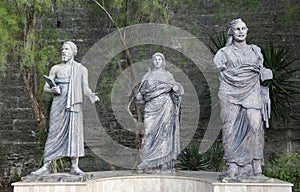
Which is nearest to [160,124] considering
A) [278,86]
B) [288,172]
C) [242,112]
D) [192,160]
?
[242,112]

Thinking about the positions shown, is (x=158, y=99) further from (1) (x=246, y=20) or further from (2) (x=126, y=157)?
Result: (1) (x=246, y=20)

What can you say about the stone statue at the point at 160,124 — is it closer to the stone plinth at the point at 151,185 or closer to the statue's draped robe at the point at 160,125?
the statue's draped robe at the point at 160,125

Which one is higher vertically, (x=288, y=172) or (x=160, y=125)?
(x=160, y=125)

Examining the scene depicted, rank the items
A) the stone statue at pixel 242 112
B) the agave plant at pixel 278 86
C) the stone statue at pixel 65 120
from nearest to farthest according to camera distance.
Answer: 1. the stone statue at pixel 242 112
2. the stone statue at pixel 65 120
3. the agave plant at pixel 278 86

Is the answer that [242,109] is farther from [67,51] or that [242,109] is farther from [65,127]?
[67,51]

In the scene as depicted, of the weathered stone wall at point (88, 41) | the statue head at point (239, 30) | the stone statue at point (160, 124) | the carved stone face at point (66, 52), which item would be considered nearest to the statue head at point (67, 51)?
the carved stone face at point (66, 52)

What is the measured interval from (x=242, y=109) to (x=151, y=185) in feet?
5.92

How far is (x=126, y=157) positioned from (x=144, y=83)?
445 centimetres

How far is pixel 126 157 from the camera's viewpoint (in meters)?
10.7

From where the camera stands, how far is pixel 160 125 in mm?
6434

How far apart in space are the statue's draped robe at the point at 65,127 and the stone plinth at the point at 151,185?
18.5 inches

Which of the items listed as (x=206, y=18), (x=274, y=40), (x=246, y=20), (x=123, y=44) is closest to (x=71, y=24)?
(x=123, y=44)

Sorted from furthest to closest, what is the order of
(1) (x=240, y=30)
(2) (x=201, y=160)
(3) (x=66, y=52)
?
1. (2) (x=201, y=160)
2. (3) (x=66, y=52)
3. (1) (x=240, y=30)

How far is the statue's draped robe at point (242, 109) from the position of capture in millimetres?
5273
